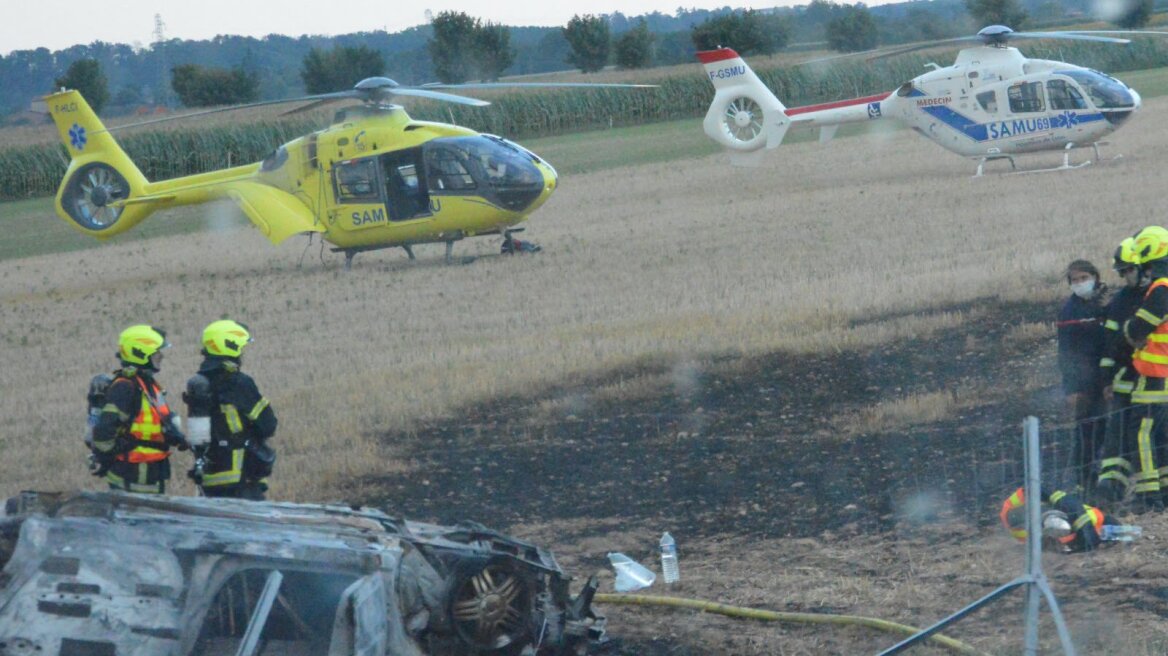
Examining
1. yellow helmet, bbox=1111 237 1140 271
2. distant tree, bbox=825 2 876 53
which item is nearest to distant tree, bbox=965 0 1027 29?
distant tree, bbox=825 2 876 53

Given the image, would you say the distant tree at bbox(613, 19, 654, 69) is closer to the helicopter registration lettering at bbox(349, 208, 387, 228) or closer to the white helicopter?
the white helicopter

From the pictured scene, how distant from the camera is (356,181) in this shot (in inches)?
813

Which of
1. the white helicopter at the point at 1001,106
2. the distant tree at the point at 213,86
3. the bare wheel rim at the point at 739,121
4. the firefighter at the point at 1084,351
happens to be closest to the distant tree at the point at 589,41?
the distant tree at the point at 213,86

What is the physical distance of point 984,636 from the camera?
20.2 ft

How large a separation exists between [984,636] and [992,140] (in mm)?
20637

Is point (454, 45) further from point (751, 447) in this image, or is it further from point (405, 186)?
point (751, 447)

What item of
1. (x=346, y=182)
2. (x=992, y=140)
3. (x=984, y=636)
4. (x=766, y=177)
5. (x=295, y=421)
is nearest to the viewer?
(x=984, y=636)

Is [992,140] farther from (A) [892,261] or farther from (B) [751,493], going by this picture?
(B) [751,493]

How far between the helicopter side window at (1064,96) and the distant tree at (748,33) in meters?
23.0

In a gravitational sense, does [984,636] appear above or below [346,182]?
below

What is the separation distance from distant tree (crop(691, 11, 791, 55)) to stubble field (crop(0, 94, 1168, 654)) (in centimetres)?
2539

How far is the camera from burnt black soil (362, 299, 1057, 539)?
8539 mm

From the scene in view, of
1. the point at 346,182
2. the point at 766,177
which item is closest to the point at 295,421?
the point at 346,182

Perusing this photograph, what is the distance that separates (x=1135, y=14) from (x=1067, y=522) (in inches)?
1518
